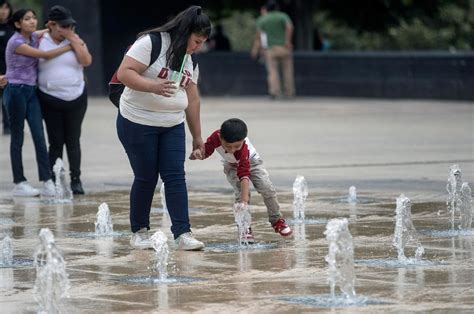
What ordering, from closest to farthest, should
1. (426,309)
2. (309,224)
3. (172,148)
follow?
(426,309) → (172,148) → (309,224)

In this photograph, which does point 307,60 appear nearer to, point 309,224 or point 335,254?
point 309,224

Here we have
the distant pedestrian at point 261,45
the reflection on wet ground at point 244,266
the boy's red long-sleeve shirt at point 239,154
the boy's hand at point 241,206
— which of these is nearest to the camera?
the reflection on wet ground at point 244,266

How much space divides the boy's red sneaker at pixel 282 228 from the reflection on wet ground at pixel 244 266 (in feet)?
0.18

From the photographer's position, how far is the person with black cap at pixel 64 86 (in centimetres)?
1273

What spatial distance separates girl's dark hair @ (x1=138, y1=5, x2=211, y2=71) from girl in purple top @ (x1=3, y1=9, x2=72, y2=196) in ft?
12.9

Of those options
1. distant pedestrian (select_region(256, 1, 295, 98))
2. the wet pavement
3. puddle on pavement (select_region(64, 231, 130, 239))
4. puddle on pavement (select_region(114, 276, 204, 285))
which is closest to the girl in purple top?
the wet pavement

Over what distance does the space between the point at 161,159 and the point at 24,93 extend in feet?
13.1

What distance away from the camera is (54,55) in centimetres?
1273

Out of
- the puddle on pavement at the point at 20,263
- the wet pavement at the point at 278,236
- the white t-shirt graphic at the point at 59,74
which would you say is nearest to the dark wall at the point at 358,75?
the wet pavement at the point at 278,236

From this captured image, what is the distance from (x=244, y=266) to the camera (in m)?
8.33

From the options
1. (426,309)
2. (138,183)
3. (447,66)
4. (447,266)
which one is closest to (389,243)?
(447,266)

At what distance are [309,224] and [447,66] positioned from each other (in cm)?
1601

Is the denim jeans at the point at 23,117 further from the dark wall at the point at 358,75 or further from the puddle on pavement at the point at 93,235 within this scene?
the dark wall at the point at 358,75

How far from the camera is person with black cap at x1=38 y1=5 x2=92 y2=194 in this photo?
12.7m
